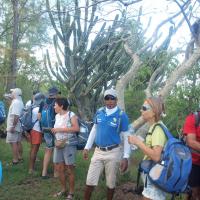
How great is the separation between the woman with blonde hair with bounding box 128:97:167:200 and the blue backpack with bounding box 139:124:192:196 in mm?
86

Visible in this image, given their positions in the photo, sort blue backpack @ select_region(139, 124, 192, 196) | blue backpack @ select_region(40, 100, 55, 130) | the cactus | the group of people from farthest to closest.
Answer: the cactus → blue backpack @ select_region(40, 100, 55, 130) → the group of people → blue backpack @ select_region(139, 124, 192, 196)

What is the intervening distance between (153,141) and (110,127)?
1455mm

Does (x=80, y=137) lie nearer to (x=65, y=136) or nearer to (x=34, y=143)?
(x=65, y=136)

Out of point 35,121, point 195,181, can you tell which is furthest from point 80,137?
point 195,181

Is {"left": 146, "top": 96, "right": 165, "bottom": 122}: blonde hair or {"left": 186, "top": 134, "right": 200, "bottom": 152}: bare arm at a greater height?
{"left": 146, "top": 96, "right": 165, "bottom": 122}: blonde hair

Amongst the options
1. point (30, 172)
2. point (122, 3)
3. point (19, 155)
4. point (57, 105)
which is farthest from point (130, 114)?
point (122, 3)

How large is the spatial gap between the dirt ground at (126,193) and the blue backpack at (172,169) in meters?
2.34

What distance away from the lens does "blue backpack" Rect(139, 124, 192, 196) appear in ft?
12.6

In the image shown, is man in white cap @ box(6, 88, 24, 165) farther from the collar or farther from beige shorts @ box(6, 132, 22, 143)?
the collar

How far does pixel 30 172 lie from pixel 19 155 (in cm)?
125

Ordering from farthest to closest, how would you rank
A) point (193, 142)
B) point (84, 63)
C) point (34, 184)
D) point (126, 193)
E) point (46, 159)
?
1. point (84, 63)
2. point (46, 159)
3. point (34, 184)
4. point (126, 193)
5. point (193, 142)

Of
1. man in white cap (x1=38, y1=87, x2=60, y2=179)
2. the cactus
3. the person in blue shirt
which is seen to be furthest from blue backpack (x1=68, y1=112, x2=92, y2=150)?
the cactus

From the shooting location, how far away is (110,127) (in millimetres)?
5473

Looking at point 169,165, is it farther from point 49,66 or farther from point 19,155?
point 49,66
